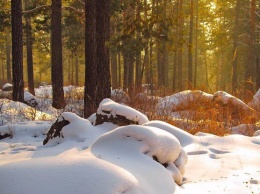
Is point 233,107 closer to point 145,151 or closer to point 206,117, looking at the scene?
point 206,117

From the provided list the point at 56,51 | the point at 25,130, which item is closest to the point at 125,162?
the point at 25,130

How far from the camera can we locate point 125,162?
2.72 m

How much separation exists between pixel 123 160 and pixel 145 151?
42 cm

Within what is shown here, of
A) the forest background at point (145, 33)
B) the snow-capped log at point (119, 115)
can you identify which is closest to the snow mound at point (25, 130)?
the snow-capped log at point (119, 115)

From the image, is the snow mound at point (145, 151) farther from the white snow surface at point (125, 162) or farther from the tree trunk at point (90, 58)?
the tree trunk at point (90, 58)

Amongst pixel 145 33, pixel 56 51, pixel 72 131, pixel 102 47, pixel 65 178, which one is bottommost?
pixel 72 131

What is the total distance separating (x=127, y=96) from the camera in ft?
34.0

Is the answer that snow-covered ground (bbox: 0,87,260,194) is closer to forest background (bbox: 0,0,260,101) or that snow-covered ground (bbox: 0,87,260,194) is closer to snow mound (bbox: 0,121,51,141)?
snow mound (bbox: 0,121,51,141)

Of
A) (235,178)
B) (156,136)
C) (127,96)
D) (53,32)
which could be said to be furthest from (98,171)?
(53,32)

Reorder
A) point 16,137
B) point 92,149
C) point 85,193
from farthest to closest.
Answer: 1. point 16,137
2. point 92,149
3. point 85,193

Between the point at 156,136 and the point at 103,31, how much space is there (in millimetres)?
4359

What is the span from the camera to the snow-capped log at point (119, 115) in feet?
15.8

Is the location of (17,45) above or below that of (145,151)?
above

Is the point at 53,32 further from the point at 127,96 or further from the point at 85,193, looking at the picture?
the point at 85,193
